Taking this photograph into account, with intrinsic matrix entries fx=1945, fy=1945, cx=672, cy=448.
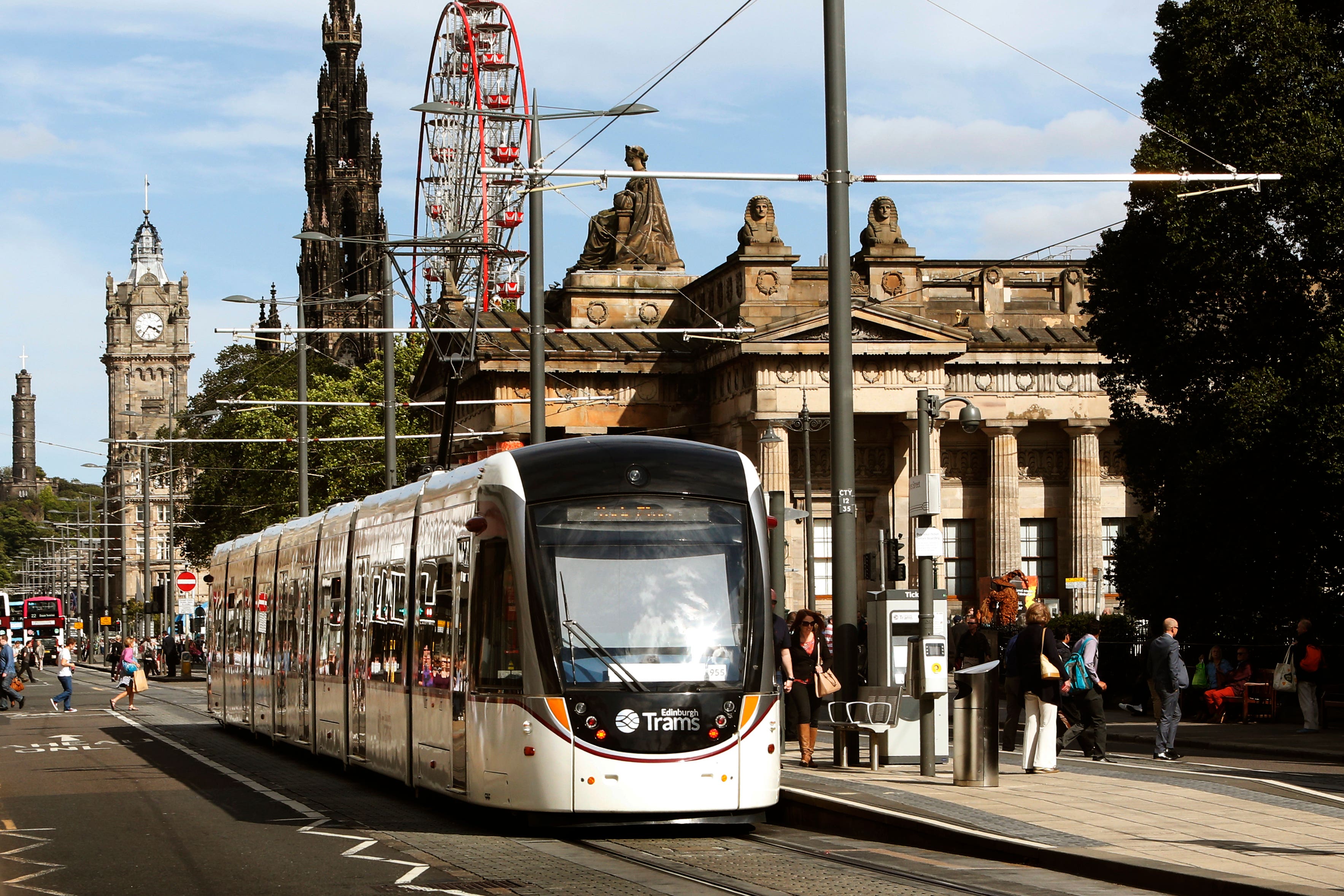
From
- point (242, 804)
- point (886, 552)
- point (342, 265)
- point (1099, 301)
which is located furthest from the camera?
point (342, 265)

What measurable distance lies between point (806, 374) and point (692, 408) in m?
6.94

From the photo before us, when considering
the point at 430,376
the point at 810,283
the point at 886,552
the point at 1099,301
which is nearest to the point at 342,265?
the point at 430,376

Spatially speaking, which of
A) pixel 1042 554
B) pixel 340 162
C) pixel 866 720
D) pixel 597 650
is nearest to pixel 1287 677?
pixel 866 720

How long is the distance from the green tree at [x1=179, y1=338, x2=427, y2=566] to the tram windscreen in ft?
181

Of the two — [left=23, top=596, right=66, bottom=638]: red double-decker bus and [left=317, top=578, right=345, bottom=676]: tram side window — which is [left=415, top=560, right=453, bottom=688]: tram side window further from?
[left=23, top=596, right=66, bottom=638]: red double-decker bus

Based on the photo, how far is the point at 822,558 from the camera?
60.7 meters

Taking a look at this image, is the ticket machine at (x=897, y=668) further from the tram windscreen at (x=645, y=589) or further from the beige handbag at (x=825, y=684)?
the tram windscreen at (x=645, y=589)

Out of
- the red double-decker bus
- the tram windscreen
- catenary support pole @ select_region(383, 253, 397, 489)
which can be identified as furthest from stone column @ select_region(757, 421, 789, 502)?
the red double-decker bus

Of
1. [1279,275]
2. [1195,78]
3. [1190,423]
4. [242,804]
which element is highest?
[1195,78]

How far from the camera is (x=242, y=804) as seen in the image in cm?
1847

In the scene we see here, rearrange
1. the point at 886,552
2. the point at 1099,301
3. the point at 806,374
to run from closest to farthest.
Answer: the point at 886,552 < the point at 1099,301 < the point at 806,374

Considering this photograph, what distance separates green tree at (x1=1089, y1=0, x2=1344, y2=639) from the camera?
1141 inches

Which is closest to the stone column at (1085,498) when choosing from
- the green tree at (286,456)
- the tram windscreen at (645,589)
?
the green tree at (286,456)

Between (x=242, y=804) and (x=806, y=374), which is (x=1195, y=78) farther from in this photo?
(x=806, y=374)
